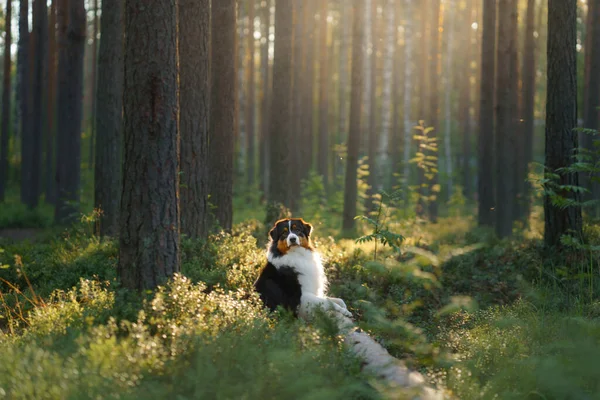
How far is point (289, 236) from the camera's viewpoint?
→ 856 cm

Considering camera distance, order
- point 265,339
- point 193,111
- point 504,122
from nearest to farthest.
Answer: point 265,339 < point 193,111 < point 504,122

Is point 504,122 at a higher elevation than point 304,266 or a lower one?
higher

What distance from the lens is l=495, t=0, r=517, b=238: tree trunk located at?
17.7 m

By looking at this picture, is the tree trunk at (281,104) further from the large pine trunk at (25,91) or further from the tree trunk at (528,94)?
the large pine trunk at (25,91)

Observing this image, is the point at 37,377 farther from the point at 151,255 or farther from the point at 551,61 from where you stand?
the point at 551,61

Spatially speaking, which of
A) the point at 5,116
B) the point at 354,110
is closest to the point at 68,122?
the point at 354,110

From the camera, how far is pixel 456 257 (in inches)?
536

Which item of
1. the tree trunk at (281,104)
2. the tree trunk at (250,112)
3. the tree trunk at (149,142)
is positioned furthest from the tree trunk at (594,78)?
the tree trunk at (250,112)

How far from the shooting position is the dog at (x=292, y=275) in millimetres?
8367

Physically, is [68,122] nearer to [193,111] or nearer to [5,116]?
[193,111]

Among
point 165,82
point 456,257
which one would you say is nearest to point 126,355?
point 165,82

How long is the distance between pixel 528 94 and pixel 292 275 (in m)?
18.0

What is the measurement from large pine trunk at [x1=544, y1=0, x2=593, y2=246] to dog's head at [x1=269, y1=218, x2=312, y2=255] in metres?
5.38

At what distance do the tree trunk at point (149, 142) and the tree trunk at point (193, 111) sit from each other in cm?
445
